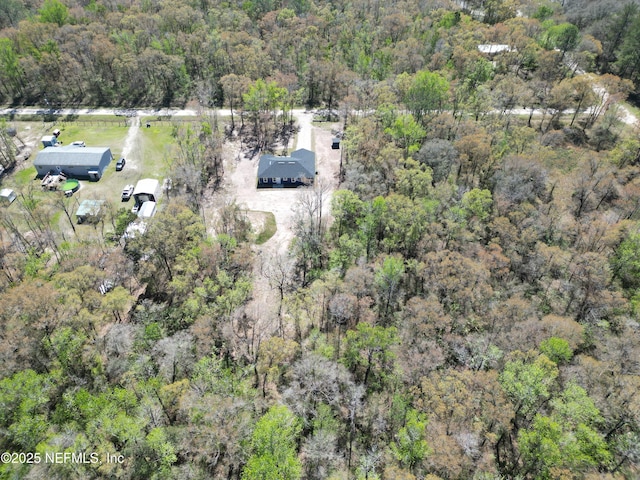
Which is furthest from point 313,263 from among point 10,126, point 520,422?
point 10,126

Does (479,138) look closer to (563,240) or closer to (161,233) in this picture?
(563,240)

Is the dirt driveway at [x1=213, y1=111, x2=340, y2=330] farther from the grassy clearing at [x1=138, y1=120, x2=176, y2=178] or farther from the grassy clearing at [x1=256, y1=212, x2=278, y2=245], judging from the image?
the grassy clearing at [x1=138, y1=120, x2=176, y2=178]

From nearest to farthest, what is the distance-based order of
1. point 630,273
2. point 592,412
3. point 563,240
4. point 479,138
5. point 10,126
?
point 592,412 < point 630,273 < point 563,240 < point 479,138 < point 10,126

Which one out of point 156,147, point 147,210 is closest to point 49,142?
point 156,147

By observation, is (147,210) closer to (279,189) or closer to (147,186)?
(147,186)

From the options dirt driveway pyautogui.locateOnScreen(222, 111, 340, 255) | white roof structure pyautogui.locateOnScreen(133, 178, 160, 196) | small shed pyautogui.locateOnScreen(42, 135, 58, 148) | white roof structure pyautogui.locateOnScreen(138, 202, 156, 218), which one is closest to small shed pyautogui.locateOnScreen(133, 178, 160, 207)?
white roof structure pyautogui.locateOnScreen(133, 178, 160, 196)
